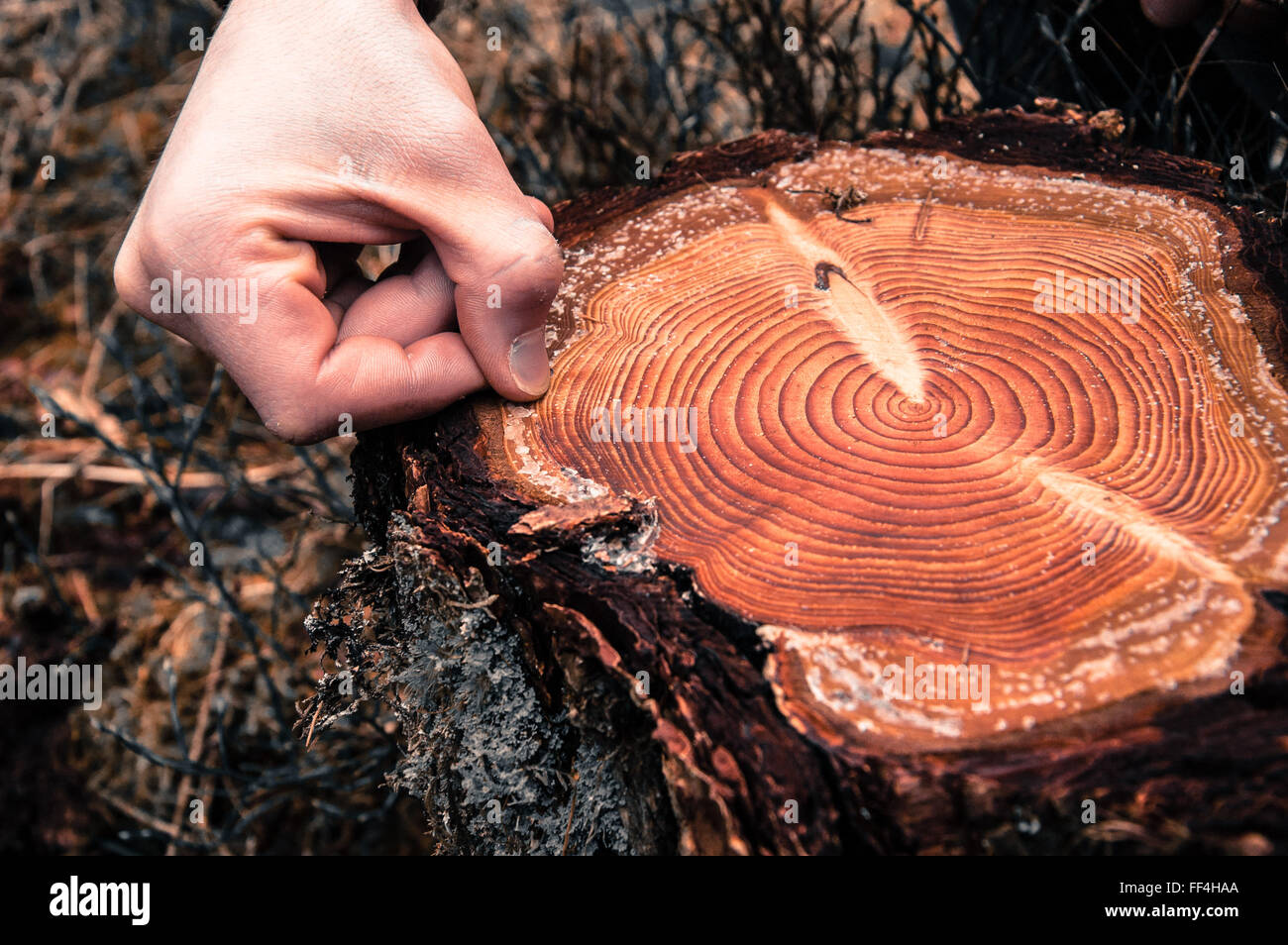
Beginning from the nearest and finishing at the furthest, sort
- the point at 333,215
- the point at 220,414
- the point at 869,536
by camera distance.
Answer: the point at 869,536, the point at 333,215, the point at 220,414

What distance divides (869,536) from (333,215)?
111cm

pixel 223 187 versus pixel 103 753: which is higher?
pixel 223 187

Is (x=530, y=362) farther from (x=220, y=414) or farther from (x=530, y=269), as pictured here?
(x=220, y=414)

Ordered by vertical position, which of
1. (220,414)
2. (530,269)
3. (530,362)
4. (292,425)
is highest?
(530,269)

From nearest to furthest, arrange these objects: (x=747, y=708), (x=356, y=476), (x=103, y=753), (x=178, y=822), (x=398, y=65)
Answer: (x=747, y=708), (x=398, y=65), (x=356, y=476), (x=178, y=822), (x=103, y=753)

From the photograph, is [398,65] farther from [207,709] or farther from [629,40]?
[629,40]

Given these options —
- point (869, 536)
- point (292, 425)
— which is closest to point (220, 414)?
point (292, 425)

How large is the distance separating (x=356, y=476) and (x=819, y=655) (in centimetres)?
113

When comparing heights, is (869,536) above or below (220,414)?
above

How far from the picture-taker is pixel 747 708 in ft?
4.09

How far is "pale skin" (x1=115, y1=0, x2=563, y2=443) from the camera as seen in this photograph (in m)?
1.48

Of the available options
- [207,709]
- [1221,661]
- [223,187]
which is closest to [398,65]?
[223,187]

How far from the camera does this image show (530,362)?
5.37 ft

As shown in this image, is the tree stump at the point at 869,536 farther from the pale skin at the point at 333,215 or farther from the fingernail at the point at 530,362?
the pale skin at the point at 333,215
